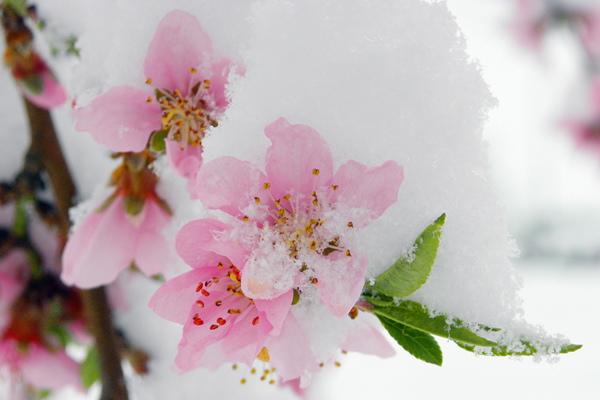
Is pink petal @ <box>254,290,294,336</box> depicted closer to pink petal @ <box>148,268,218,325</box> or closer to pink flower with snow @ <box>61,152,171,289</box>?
pink petal @ <box>148,268,218,325</box>

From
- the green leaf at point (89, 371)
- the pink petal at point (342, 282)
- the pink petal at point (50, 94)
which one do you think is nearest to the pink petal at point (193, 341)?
the pink petal at point (342, 282)

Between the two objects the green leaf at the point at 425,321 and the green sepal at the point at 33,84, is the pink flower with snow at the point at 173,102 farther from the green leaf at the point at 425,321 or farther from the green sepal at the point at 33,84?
the green sepal at the point at 33,84

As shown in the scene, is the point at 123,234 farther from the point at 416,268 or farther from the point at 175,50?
the point at 416,268

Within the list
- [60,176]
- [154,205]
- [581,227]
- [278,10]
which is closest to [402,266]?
[278,10]

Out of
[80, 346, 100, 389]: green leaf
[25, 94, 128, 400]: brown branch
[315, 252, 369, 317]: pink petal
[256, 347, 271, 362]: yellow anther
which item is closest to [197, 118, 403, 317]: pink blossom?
[315, 252, 369, 317]: pink petal

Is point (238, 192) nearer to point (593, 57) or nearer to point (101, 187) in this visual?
point (101, 187)
